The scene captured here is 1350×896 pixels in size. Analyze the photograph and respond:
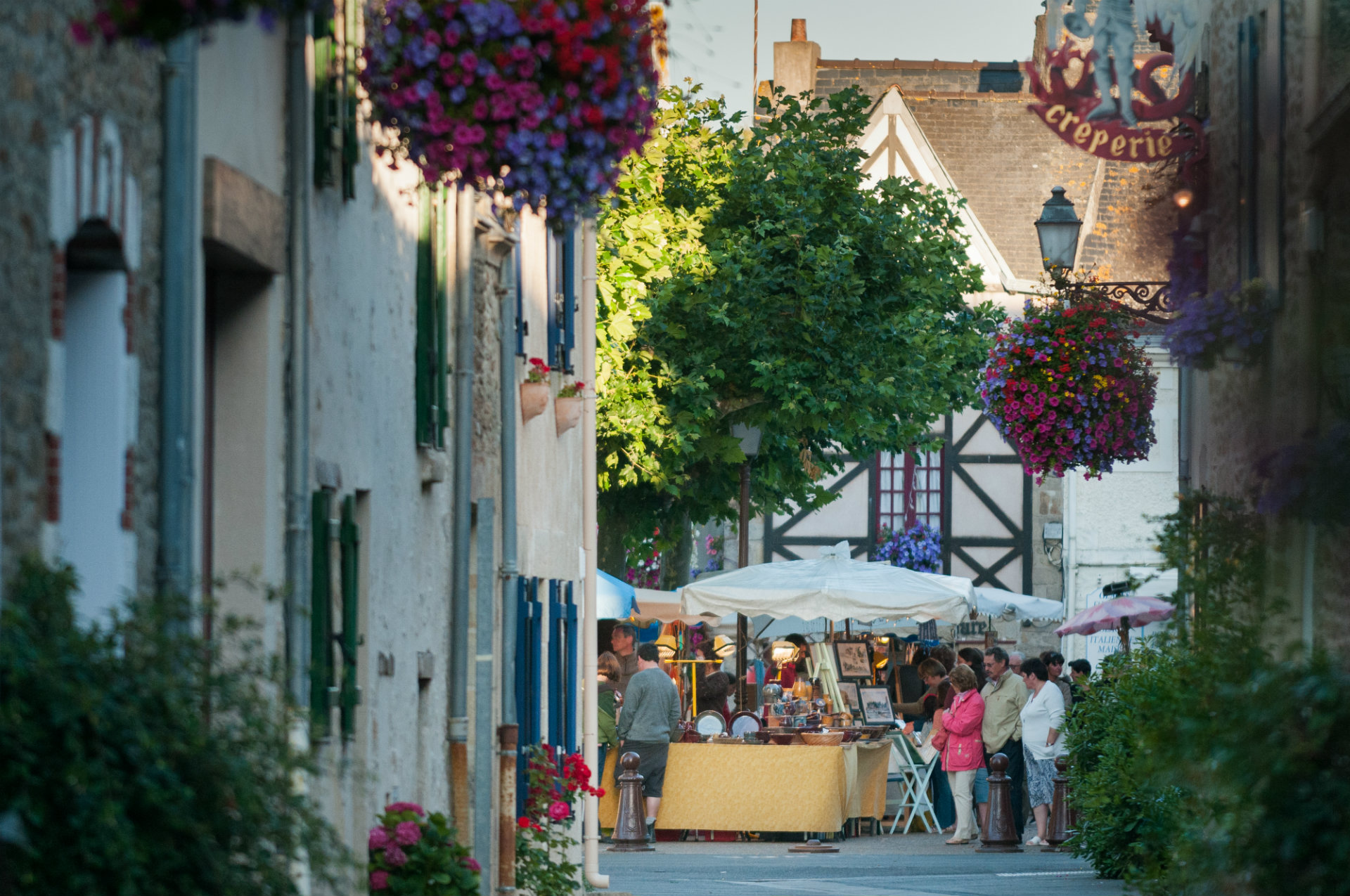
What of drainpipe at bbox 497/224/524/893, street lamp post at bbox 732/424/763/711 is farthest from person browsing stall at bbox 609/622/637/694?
drainpipe at bbox 497/224/524/893

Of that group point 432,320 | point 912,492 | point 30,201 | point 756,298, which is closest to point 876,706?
point 756,298

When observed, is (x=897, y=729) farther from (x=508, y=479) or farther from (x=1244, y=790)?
(x=1244, y=790)

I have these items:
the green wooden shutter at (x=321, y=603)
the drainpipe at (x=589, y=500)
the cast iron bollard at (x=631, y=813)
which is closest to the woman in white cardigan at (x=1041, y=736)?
the cast iron bollard at (x=631, y=813)

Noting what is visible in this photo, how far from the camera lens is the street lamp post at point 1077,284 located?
12352 mm

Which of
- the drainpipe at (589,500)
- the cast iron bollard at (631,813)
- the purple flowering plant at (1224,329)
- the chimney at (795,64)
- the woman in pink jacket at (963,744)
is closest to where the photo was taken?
the purple flowering plant at (1224,329)

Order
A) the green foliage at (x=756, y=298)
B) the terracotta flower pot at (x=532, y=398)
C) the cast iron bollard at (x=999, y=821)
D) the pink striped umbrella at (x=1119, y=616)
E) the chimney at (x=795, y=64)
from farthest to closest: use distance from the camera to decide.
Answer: the chimney at (x=795, y=64), the green foliage at (x=756, y=298), the pink striped umbrella at (x=1119, y=616), the cast iron bollard at (x=999, y=821), the terracotta flower pot at (x=532, y=398)

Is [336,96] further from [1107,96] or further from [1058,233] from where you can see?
[1058,233]

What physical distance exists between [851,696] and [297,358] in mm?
16221

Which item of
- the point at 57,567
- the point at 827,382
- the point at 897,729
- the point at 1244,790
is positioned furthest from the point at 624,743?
the point at 57,567

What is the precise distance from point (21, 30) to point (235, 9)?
1002 millimetres

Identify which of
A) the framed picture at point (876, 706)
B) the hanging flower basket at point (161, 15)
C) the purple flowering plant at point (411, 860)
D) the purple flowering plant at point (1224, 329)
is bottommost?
the framed picture at point (876, 706)

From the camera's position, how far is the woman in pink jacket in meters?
18.5

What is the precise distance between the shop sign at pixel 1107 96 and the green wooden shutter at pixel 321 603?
4141 mm

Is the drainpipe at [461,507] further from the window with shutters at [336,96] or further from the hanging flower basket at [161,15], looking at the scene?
the hanging flower basket at [161,15]
